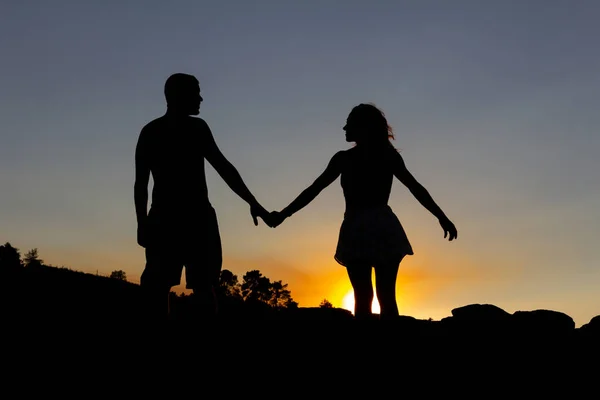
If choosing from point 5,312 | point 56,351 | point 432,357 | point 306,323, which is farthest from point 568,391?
point 5,312

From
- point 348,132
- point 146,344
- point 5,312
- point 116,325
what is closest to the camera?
point 146,344

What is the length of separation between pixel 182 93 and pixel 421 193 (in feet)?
10.6

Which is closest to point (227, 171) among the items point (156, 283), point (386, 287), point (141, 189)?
point (141, 189)

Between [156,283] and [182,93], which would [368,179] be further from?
[156,283]

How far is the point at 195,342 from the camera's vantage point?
299 inches

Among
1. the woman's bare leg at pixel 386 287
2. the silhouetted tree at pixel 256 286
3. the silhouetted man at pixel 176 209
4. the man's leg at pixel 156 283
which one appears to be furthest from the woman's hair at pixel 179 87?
the silhouetted tree at pixel 256 286

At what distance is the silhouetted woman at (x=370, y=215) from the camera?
25.7 feet

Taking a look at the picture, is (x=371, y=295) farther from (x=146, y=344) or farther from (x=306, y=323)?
(x=146, y=344)

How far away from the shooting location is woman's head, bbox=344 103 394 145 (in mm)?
8211

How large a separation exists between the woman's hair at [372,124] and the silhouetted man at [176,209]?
1910 millimetres

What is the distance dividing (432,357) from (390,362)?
675 millimetres

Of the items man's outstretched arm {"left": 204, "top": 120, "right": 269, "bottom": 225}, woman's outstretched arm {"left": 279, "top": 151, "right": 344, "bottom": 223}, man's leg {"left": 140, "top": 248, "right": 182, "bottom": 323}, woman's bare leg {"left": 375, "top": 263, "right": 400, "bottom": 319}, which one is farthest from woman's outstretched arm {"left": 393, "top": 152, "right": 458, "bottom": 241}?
man's leg {"left": 140, "top": 248, "right": 182, "bottom": 323}

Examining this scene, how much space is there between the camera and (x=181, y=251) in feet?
24.7

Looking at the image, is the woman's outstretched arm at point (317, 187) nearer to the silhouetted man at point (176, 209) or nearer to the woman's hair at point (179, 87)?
the silhouetted man at point (176, 209)
